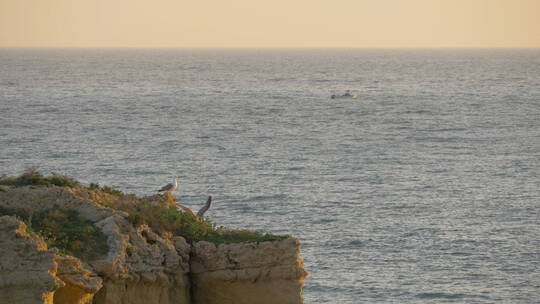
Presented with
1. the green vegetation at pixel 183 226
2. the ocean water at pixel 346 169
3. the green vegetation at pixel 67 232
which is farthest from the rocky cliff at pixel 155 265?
the ocean water at pixel 346 169

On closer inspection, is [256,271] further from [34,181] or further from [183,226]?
[34,181]

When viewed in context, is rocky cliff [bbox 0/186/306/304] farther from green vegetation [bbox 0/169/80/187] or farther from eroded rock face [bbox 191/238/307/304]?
green vegetation [bbox 0/169/80/187]

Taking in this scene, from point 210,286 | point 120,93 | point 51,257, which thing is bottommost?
point 120,93

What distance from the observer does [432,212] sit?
54250 mm

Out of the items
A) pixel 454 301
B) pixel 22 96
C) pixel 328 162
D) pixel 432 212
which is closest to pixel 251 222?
pixel 432 212

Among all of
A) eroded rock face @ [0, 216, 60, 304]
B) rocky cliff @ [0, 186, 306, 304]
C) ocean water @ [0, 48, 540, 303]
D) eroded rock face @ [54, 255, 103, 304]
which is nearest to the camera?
eroded rock face @ [0, 216, 60, 304]

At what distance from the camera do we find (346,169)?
69.5 meters

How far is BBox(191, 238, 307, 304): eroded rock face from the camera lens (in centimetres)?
2158

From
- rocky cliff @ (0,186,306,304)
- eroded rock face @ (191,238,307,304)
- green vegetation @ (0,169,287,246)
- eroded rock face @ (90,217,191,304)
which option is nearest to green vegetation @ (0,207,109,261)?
green vegetation @ (0,169,287,246)

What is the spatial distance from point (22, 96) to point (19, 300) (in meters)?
122

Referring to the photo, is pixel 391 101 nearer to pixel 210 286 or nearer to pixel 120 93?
pixel 120 93

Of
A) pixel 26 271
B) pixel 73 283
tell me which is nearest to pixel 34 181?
pixel 73 283

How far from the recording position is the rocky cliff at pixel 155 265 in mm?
19719

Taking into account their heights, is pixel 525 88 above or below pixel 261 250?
below
